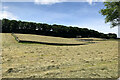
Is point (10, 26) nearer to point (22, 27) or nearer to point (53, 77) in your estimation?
point (22, 27)

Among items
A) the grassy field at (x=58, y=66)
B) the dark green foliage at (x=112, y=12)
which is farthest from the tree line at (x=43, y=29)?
the grassy field at (x=58, y=66)

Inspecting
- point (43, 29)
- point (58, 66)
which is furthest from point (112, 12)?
point (43, 29)

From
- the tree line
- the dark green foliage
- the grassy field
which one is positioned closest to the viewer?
the grassy field

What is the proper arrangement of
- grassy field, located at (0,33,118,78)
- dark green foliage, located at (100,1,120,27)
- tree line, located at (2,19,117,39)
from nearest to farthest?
grassy field, located at (0,33,118,78)
dark green foliage, located at (100,1,120,27)
tree line, located at (2,19,117,39)

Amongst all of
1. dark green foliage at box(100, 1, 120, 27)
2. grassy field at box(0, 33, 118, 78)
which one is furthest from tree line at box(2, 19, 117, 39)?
grassy field at box(0, 33, 118, 78)

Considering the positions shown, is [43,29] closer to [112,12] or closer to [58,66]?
[112,12]

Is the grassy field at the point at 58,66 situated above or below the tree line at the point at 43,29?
below

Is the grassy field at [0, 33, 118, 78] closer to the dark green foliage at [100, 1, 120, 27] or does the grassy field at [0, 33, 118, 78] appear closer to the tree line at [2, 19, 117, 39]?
the dark green foliage at [100, 1, 120, 27]

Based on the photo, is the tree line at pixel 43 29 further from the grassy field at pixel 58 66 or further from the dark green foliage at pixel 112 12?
the grassy field at pixel 58 66

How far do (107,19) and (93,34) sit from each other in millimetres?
53055

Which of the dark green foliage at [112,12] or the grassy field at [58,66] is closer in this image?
the grassy field at [58,66]

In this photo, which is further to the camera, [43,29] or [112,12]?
[43,29]

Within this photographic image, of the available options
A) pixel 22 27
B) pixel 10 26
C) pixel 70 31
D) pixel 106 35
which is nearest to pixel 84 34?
pixel 70 31

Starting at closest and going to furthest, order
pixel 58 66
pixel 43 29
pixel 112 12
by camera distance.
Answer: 1. pixel 58 66
2. pixel 112 12
3. pixel 43 29
